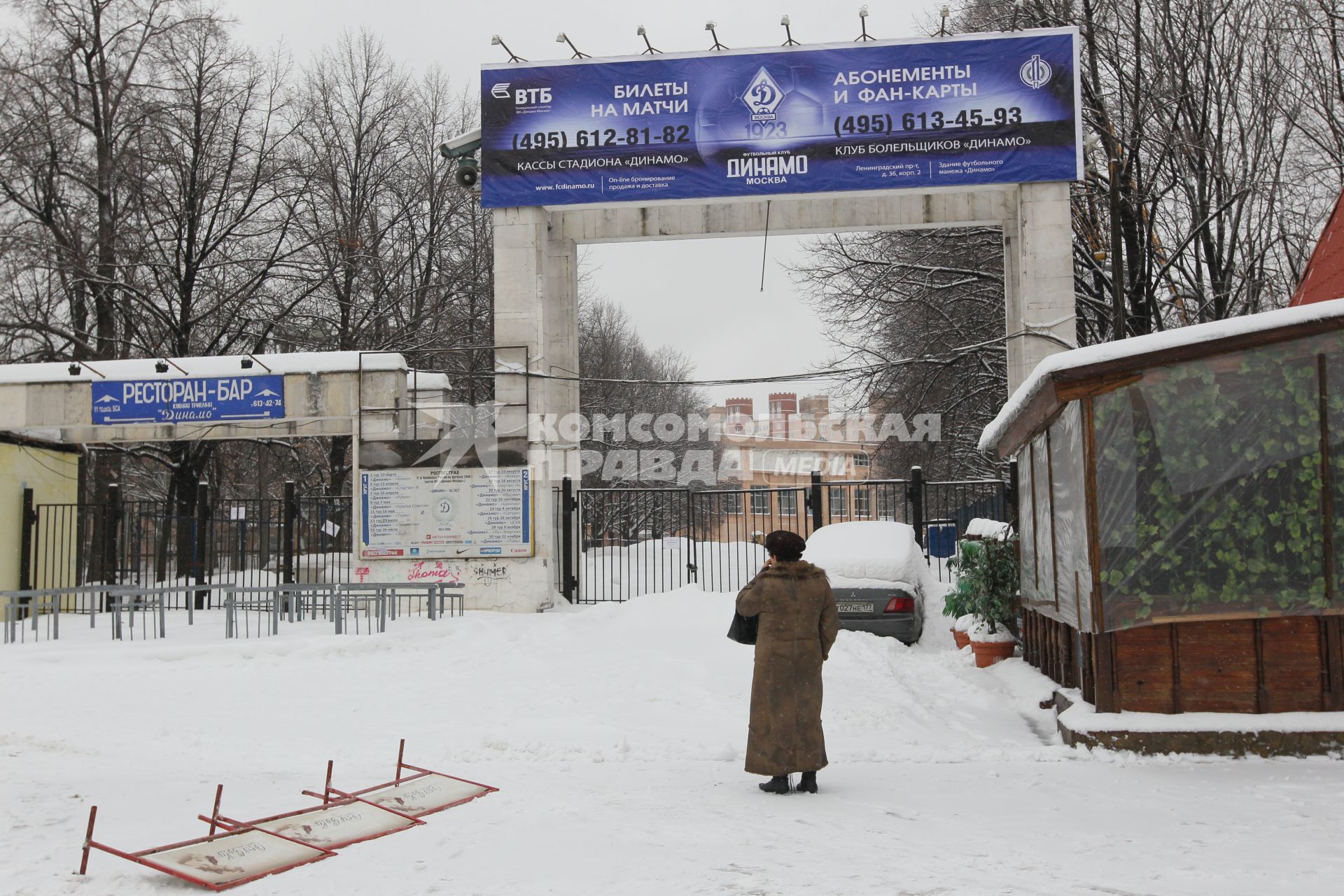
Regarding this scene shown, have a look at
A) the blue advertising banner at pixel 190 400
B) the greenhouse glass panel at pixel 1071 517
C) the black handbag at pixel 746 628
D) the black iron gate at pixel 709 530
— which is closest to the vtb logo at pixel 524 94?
the blue advertising banner at pixel 190 400

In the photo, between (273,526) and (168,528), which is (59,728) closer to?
(168,528)

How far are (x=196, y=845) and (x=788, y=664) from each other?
3.45 metres

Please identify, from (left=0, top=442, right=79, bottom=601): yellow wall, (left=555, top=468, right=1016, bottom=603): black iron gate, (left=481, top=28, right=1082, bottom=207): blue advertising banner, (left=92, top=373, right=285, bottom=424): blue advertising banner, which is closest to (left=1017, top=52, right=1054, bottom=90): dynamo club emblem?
(left=481, top=28, right=1082, bottom=207): blue advertising banner

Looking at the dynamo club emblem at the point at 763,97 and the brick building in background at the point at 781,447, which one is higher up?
the dynamo club emblem at the point at 763,97

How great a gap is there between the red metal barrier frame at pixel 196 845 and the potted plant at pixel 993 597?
340 inches

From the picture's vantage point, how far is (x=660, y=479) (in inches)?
1665

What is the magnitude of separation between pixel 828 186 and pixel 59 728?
41.4 feet

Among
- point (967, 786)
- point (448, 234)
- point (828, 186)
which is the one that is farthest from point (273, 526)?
point (967, 786)

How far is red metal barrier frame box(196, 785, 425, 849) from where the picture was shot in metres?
5.58

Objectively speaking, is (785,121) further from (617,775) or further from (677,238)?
(617,775)

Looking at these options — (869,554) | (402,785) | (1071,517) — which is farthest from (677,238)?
(402,785)

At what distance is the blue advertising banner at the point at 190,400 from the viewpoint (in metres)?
17.6

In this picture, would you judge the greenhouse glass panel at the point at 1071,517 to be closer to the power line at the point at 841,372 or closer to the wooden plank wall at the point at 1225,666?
the wooden plank wall at the point at 1225,666

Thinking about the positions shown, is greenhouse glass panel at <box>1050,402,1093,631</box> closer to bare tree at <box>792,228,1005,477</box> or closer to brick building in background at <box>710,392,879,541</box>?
bare tree at <box>792,228,1005,477</box>
